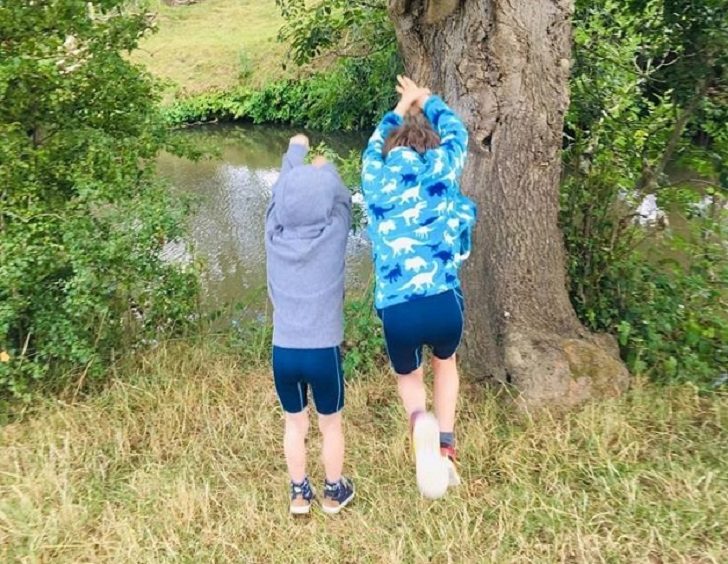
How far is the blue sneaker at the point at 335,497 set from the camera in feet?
10.2

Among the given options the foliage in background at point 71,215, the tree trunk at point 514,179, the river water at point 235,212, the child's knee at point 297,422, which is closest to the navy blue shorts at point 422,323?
the child's knee at point 297,422

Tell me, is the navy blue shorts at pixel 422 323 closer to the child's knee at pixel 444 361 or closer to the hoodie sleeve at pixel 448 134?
the child's knee at pixel 444 361

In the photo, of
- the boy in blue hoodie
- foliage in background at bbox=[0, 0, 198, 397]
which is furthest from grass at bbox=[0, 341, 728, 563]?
foliage in background at bbox=[0, 0, 198, 397]

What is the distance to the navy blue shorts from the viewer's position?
279 centimetres

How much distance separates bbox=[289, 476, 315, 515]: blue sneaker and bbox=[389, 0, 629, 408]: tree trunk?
1251 mm

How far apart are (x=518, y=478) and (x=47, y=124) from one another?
12.7 ft

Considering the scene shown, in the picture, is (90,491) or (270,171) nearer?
(90,491)

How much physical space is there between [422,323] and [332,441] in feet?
2.29

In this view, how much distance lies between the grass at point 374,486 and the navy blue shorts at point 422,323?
2.46ft

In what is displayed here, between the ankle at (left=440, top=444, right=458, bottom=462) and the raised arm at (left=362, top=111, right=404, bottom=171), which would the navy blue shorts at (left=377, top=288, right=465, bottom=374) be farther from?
the raised arm at (left=362, top=111, right=404, bottom=171)

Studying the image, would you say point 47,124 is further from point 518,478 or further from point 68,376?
point 518,478

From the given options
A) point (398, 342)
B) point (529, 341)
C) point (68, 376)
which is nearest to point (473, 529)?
point (398, 342)

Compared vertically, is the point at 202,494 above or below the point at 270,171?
above

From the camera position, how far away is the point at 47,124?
4.73 meters
